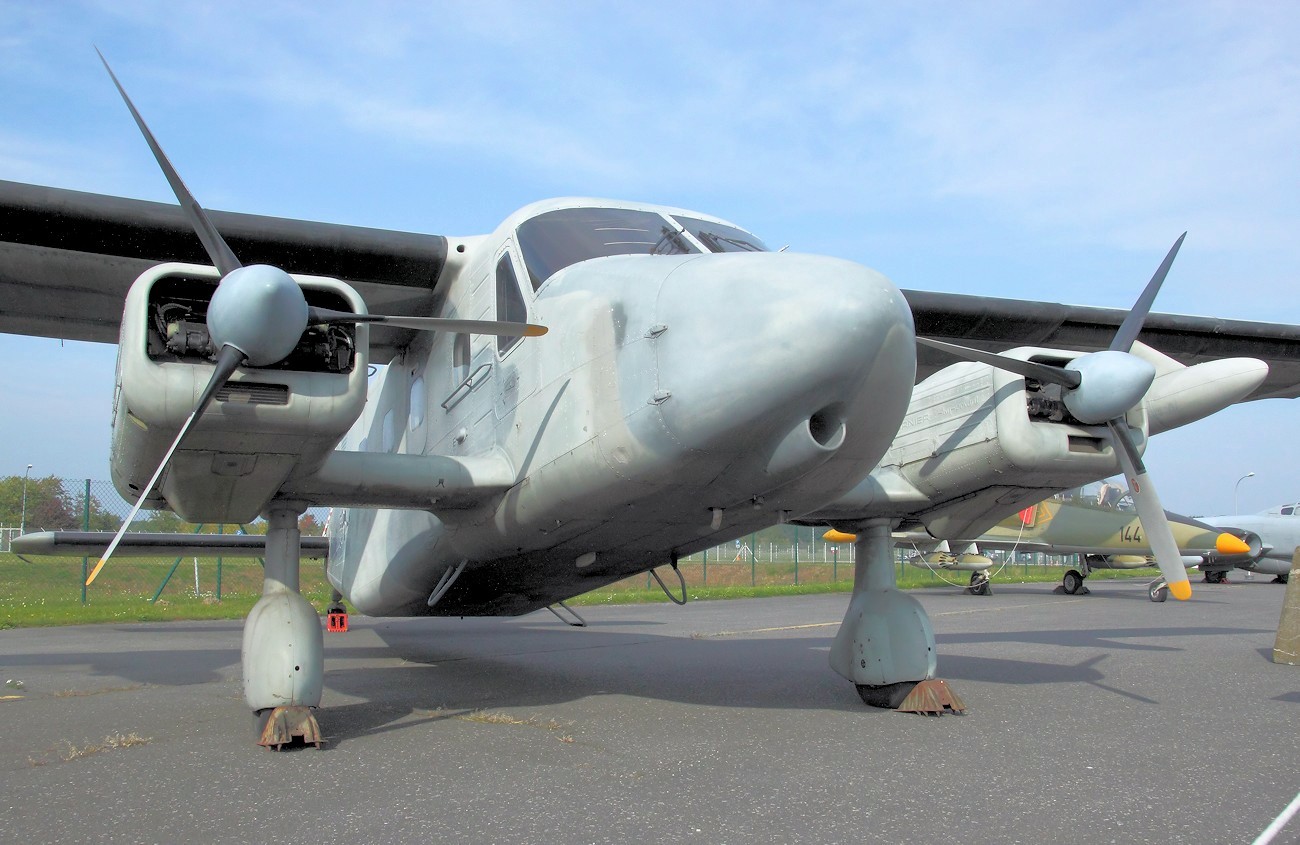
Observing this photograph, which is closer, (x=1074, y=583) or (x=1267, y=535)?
(x=1074, y=583)

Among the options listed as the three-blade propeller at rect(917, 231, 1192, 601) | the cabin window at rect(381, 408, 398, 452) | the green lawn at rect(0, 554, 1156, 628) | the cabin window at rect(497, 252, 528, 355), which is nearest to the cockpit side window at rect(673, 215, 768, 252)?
the cabin window at rect(497, 252, 528, 355)

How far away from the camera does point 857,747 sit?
5.26 metres

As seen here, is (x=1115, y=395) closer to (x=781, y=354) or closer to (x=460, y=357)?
(x=781, y=354)

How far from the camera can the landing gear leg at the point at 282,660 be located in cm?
541

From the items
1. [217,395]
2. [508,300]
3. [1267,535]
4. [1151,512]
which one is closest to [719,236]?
[508,300]

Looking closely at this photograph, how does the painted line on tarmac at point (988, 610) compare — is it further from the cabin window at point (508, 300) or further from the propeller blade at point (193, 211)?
the propeller blade at point (193, 211)

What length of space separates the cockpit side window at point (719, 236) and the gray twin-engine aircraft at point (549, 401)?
0.04 meters

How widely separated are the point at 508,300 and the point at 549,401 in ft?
3.85

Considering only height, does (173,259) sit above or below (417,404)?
above

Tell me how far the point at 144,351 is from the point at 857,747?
171 inches

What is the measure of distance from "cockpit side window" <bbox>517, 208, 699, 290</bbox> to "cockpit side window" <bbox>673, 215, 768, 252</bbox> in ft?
0.44

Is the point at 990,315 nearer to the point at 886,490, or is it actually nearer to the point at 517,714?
the point at 886,490

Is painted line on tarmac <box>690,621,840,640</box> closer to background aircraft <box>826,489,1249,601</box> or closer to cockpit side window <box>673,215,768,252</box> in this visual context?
cockpit side window <box>673,215,768,252</box>

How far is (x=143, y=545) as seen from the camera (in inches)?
439
